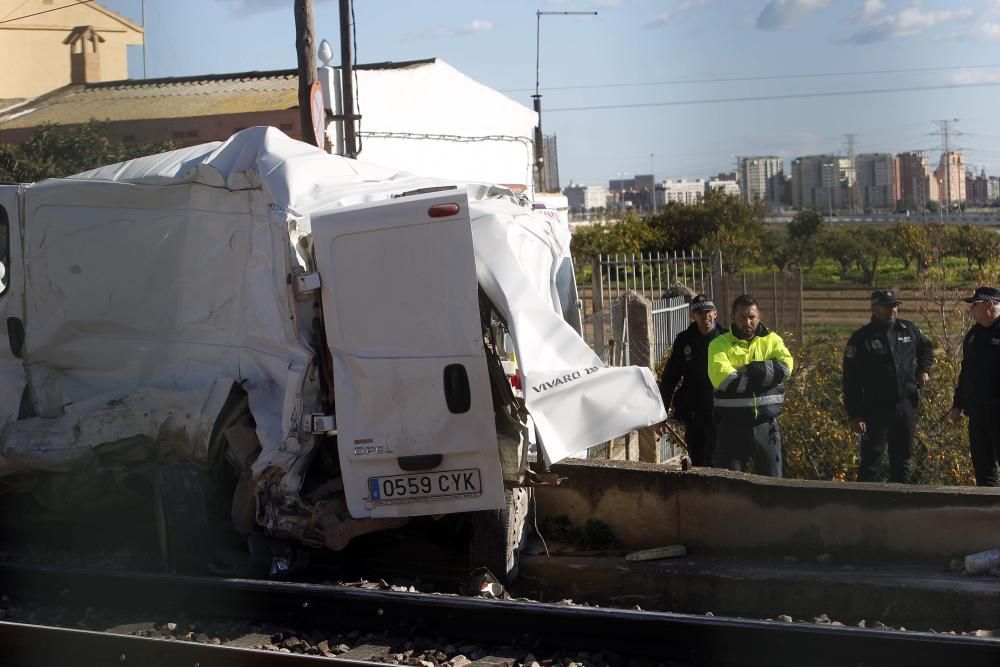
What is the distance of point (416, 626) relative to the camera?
6090 millimetres

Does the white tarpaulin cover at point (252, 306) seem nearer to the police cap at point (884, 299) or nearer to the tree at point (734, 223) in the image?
the police cap at point (884, 299)

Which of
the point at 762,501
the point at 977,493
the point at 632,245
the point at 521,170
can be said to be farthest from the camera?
the point at 521,170

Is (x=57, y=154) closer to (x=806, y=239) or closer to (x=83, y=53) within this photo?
(x=83, y=53)

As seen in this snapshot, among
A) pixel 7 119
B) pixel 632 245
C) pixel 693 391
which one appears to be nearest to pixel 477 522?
pixel 693 391

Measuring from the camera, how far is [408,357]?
6.19m

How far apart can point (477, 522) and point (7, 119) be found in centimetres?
2303

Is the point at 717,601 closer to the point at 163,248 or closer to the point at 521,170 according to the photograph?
the point at 163,248

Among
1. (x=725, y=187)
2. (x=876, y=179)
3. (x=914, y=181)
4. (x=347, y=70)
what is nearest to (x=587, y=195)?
(x=876, y=179)

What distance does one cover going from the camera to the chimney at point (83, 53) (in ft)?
99.3

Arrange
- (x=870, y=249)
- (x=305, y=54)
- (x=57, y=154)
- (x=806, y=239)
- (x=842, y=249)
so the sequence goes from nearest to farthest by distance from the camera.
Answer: (x=305, y=54) < (x=57, y=154) < (x=870, y=249) < (x=842, y=249) < (x=806, y=239)

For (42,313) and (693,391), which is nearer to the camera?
(42,313)

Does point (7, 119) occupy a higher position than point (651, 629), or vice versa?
point (7, 119)

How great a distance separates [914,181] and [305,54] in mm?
94221

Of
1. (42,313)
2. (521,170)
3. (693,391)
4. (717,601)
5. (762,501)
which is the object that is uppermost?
(521,170)
